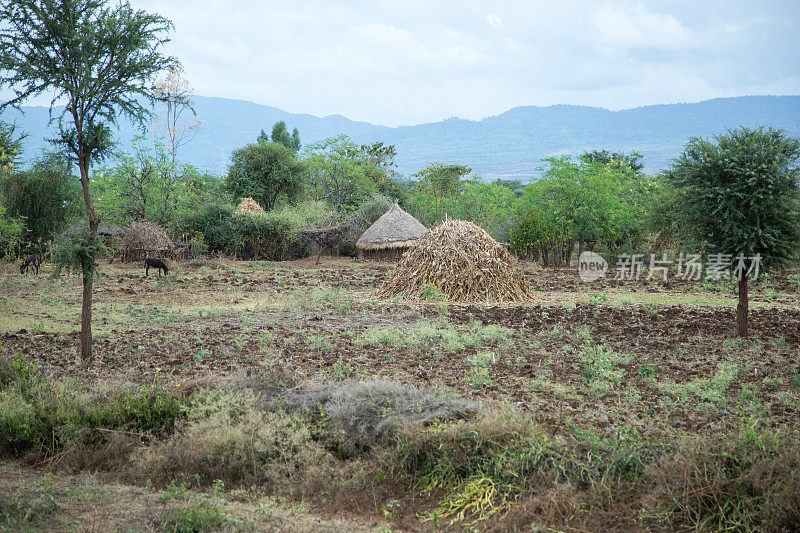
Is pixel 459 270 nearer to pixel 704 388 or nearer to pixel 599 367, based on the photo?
pixel 599 367

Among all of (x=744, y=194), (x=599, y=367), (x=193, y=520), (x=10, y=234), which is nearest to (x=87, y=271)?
(x=193, y=520)

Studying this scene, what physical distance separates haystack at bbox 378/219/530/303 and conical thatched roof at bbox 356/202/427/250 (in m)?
11.1

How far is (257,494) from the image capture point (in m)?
4.18

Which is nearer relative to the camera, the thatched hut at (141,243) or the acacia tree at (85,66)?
the acacia tree at (85,66)

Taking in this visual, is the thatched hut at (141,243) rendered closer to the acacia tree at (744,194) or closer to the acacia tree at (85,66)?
the acacia tree at (85,66)

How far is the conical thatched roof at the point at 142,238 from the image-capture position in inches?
869

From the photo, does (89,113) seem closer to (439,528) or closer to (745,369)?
(439,528)

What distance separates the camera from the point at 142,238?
22094mm

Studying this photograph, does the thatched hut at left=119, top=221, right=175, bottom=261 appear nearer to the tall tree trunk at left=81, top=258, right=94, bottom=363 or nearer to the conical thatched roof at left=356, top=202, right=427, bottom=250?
the conical thatched roof at left=356, top=202, right=427, bottom=250

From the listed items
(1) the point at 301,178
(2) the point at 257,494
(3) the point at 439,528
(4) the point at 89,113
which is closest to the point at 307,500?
(2) the point at 257,494

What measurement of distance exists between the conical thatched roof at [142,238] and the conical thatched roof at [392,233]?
347 inches

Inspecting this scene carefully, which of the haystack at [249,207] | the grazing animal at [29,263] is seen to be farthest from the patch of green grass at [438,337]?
the haystack at [249,207]

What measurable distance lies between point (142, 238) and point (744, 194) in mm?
20077

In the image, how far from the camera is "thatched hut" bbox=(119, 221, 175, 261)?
22062mm
